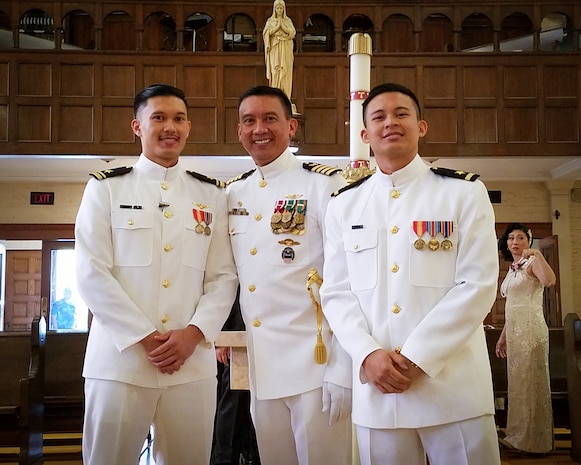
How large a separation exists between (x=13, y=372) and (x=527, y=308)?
3.62 m

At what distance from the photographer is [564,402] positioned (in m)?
5.36

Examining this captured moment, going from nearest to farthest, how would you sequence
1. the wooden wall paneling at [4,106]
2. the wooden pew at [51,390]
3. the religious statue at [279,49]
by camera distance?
the wooden pew at [51,390] < the religious statue at [279,49] < the wooden wall paneling at [4,106]

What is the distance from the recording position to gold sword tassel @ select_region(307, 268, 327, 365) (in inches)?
90.5

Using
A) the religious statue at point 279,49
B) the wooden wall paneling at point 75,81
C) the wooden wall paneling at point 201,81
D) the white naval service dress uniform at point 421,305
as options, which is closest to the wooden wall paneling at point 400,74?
the religious statue at point 279,49

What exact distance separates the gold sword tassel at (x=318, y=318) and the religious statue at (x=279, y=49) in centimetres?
485

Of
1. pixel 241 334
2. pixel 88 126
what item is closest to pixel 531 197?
pixel 88 126

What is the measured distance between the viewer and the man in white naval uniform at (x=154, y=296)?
87.4 inches

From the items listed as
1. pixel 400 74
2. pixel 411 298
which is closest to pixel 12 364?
pixel 411 298

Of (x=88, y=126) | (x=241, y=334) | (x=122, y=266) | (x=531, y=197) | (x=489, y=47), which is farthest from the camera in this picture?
(x=531, y=197)

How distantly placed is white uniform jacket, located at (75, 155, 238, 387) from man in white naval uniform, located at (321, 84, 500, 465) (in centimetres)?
46

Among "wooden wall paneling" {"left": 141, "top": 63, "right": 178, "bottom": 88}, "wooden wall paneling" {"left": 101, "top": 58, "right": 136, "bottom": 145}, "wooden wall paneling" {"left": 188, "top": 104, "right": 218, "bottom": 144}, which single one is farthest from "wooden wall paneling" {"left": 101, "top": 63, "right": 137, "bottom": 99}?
"wooden wall paneling" {"left": 188, "top": 104, "right": 218, "bottom": 144}

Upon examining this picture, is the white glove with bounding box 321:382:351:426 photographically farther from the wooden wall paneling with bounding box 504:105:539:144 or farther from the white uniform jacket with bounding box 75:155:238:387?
the wooden wall paneling with bounding box 504:105:539:144

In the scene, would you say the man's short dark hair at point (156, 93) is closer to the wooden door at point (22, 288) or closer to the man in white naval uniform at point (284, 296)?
the man in white naval uniform at point (284, 296)

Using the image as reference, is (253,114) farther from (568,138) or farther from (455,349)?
(568,138)
